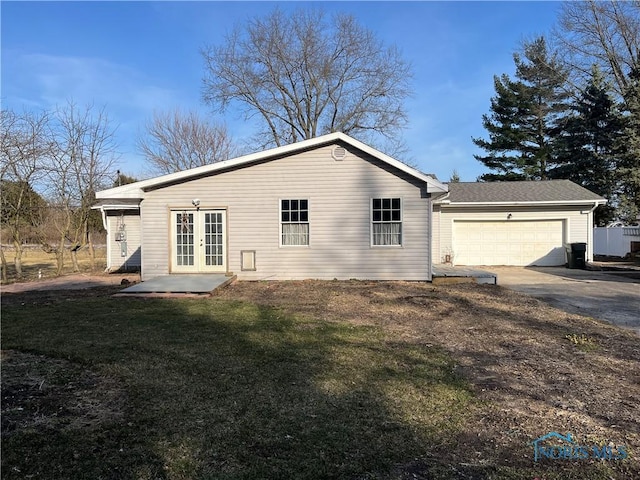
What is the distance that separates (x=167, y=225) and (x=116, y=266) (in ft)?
20.1

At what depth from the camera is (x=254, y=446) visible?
2.83 metres

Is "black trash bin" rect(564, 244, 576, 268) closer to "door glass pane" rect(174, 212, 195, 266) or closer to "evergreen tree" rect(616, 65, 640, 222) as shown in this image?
"evergreen tree" rect(616, 65, 640, 222)

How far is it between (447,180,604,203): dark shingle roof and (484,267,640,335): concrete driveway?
9.08 ft

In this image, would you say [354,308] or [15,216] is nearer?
[354,308]

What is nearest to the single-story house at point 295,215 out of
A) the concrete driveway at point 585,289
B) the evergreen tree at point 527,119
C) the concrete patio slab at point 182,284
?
the concrete patio slab at point 182,284

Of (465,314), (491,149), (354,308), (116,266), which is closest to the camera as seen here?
(465,314)

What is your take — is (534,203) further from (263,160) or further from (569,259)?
(263,160)

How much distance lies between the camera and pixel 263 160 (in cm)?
1191

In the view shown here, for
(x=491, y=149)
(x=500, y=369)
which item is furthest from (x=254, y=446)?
(x=491, y=149)

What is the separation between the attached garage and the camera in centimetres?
1675

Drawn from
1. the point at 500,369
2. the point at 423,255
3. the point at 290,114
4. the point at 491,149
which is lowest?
the point at 500,369

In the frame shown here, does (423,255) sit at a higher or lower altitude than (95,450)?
higher

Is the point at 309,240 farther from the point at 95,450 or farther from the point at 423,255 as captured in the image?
→ the point at 95,450

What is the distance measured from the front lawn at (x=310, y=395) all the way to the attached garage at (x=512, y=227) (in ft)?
32.6
